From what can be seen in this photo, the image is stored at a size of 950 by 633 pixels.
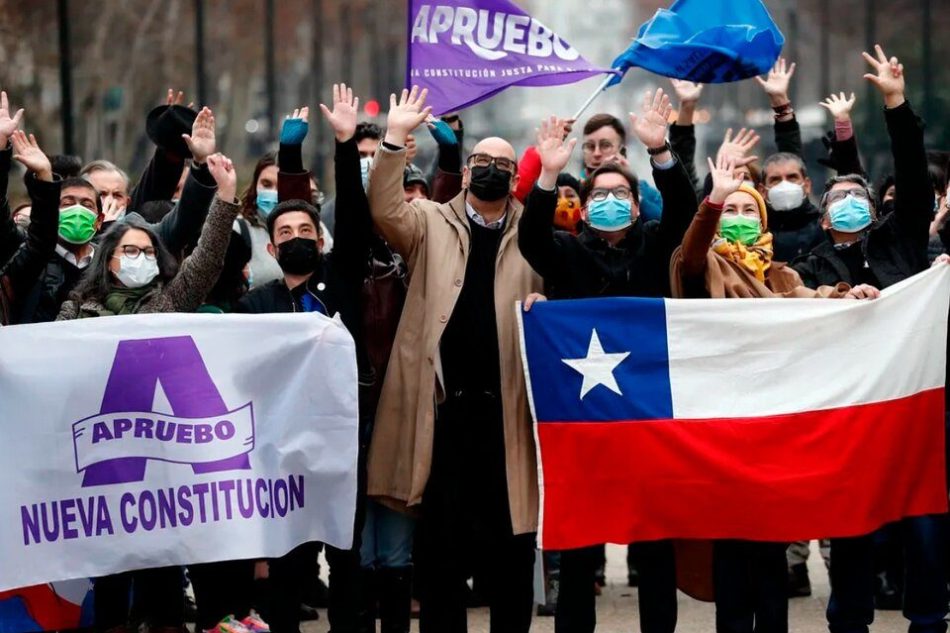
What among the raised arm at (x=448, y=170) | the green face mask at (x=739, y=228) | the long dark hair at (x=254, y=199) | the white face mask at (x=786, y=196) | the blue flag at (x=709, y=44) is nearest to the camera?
the green face mask at (x=739, y=228)

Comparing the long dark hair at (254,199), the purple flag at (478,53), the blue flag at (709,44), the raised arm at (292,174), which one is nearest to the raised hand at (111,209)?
the long dark hair at (254,199)

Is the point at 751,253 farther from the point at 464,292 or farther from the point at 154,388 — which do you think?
the point at 154,388

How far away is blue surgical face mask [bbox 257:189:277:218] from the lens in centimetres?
944

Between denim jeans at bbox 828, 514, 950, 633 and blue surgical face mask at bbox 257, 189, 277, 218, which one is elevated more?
blue surgical face mask at bbox 257, 189, 277, 218

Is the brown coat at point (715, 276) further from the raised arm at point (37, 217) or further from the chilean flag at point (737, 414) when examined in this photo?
the raised arm at point (37, 217)

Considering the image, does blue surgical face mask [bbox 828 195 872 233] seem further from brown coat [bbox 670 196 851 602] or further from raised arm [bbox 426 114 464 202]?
raised arm [bbox 426 114 464 202]

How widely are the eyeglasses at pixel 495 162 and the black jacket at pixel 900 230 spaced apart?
4.44 feet

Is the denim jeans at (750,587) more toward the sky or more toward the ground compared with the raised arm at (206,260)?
more toward the ground

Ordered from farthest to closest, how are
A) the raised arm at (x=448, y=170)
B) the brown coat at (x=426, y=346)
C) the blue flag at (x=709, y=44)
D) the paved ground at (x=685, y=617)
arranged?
the paved ground at (x=685, y=617), the raised arm at (x=448, y=170), the blue flag at (x=709, y=44), the brown coat at (x=426, y=346)

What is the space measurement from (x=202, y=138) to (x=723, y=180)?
215 cm

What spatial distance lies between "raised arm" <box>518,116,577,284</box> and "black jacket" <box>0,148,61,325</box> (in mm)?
1759

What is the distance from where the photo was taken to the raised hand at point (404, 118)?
23.9 feet

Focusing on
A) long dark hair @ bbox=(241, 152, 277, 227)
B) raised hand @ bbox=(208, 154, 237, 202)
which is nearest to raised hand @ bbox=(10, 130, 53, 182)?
raised hand @ bbox=(208, 154, 237, 202)

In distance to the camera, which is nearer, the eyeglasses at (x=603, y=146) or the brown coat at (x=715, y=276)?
the brown coat at (x=715, y=276)
